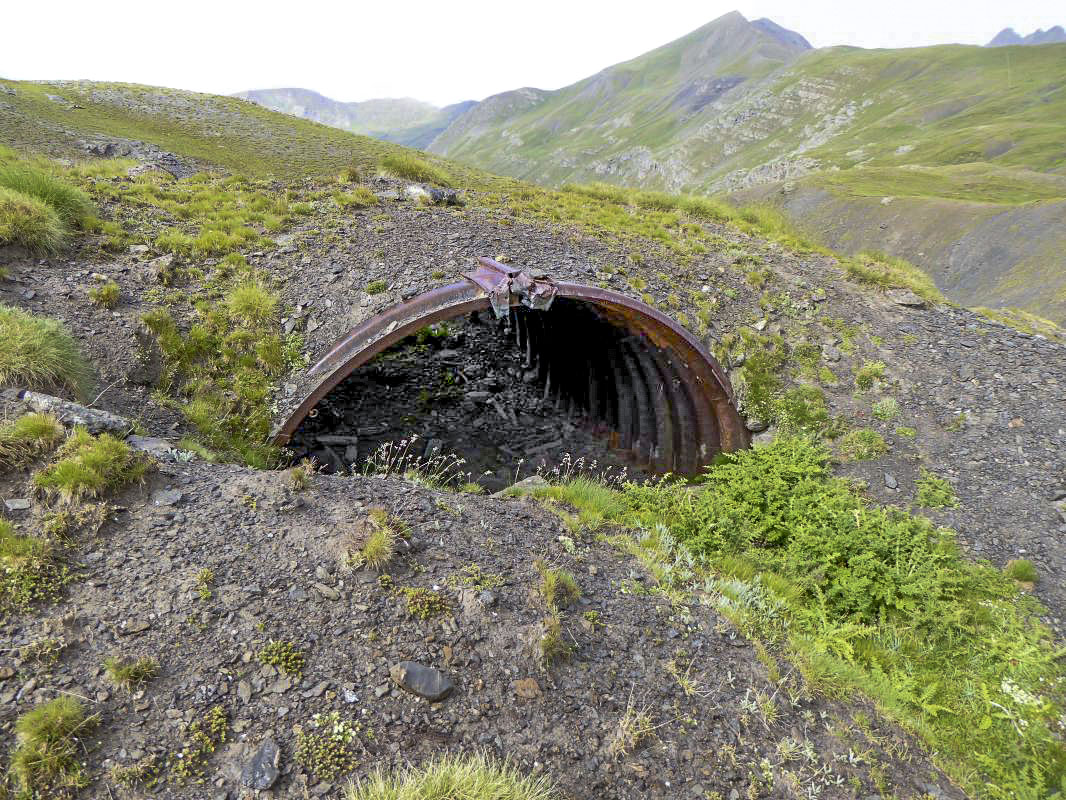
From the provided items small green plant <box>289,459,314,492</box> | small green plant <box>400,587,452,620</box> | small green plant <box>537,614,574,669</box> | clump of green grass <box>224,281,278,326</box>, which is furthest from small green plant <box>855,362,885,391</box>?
clump of green grass <box>224,281,278,326</box>

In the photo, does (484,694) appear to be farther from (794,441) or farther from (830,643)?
(794,441)

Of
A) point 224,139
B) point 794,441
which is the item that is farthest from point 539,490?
point 224,139

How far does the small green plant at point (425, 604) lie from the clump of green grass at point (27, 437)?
3397mm

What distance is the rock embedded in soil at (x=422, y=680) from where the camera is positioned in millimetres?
3658

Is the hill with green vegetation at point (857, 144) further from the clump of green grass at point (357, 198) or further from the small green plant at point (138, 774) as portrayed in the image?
the small green plant at point (138, 774)

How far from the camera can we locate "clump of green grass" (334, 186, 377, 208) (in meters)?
12.2

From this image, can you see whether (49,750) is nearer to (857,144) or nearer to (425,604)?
(425,604)

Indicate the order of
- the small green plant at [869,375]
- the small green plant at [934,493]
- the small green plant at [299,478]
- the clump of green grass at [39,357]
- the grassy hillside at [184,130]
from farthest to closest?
the grassy hillside at [184,130] → the small green plant at [869,375] → the small green plant at [934,493] → the clump of green grass at [39,357] → the small green plant at [299,478]

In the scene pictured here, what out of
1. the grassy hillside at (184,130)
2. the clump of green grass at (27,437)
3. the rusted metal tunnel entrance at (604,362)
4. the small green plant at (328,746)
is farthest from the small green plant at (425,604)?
the grassy hillside at (184,130)

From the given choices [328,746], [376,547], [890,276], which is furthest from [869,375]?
[328,746]

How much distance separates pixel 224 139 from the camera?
789 inches

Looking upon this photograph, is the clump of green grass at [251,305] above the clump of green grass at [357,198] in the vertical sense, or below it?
below

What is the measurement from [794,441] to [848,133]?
101 meters

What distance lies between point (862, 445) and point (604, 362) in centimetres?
501
